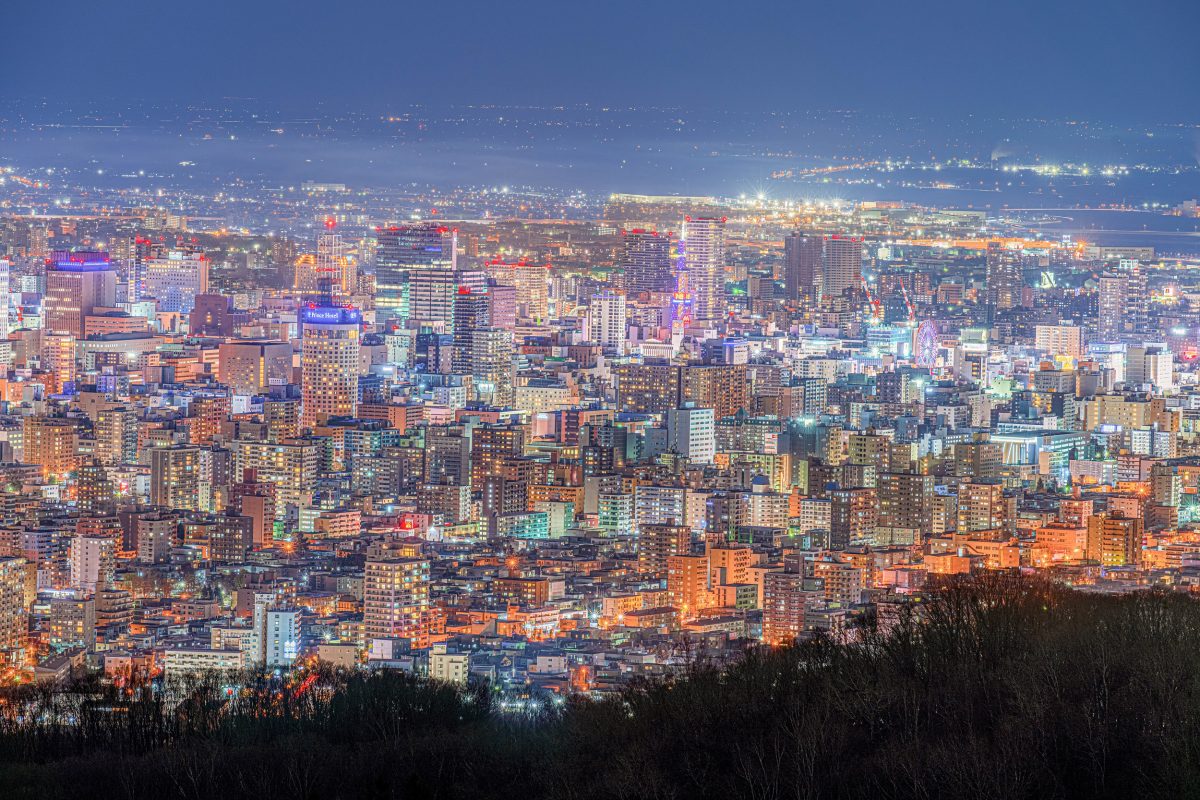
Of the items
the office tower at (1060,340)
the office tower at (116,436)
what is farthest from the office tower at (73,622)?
the office tower at (1060,340)

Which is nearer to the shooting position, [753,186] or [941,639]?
[941,639]

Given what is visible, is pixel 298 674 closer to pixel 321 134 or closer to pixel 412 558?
pixel 412 558

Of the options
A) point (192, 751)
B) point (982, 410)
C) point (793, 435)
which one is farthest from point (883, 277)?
point (192, 751)

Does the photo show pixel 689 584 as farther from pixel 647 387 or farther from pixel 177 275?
pixel 177 275

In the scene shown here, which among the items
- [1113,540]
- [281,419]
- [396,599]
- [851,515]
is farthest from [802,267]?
[396,599]

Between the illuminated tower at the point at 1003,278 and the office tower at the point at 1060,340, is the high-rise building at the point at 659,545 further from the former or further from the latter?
the illuminated tower at the point at 1003,278
